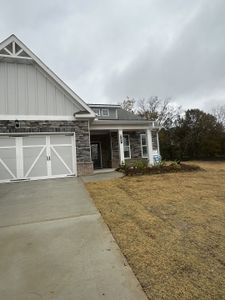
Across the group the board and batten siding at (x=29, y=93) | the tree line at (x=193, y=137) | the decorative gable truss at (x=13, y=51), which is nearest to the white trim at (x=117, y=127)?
the board and batten siding at (x=29, y=93)

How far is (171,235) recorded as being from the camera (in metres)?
3.98

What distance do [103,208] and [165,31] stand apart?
39.4 feet

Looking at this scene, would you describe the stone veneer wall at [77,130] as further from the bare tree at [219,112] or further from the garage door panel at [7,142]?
the bare tree at [219,112]

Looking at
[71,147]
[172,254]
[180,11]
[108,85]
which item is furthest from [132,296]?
[108,85]

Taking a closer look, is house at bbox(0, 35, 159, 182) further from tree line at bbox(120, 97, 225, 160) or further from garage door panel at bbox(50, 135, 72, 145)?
tree line at bbox(120, 97, 225, 160)

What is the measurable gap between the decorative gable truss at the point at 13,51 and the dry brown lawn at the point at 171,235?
24.7 feet

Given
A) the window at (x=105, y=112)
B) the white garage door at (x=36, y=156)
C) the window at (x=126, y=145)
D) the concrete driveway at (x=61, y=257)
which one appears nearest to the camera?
the concrete driveway at (x=61, y=257)

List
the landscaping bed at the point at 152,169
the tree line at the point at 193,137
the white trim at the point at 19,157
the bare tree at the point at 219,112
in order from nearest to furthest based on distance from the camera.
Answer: the white trim at the point at 19,157 → the landscaping bed at the point at 152,169 → the tree line at the point at 193,137 → the bare tree at the point at 219,112

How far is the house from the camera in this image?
10.7m

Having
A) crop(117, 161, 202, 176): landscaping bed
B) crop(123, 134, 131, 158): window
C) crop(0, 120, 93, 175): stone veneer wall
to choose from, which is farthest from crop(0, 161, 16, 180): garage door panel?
crop(123, 134, 131, 158): window

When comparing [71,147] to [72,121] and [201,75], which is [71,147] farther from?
[201,75]

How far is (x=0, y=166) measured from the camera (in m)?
10.5

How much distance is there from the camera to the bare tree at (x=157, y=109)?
1295 inches

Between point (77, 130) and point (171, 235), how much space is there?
340 inches
